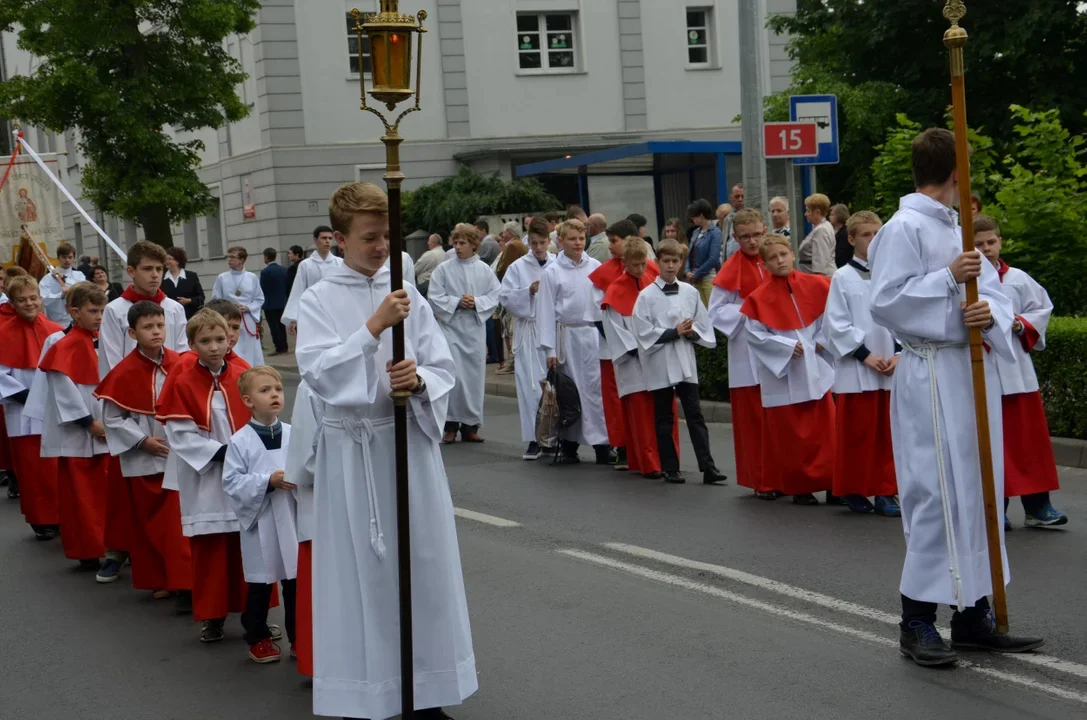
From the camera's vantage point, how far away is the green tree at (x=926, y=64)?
26.2 metres

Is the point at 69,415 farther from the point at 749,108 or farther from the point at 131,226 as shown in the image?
the point at 131,226

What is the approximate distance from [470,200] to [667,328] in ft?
63.0

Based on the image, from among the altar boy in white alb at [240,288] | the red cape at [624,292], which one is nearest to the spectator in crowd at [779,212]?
the red cape at [624,292]

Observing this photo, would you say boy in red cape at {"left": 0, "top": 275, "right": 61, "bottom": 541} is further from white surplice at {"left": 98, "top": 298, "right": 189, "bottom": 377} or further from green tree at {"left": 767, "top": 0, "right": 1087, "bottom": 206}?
green tree at {"left": 767, "top": 0, "right": 1087, "bottom": 206}

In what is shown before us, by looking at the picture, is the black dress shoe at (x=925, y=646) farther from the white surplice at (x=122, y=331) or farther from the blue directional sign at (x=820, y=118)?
the blue directional sign at (x=820, y=118)

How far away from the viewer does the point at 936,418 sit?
620 centimetres

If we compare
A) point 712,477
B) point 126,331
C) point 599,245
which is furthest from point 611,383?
point 126,331

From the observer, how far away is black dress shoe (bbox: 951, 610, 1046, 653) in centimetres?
622

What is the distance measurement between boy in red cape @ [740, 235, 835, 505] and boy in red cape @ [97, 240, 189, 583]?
3.89 meters

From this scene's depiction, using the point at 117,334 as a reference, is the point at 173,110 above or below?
above

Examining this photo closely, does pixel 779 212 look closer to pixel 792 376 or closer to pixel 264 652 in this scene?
pixel 792 376

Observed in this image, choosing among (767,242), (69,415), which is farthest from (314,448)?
(767,242)

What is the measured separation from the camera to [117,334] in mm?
8805

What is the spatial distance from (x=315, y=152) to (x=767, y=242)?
2450cm
